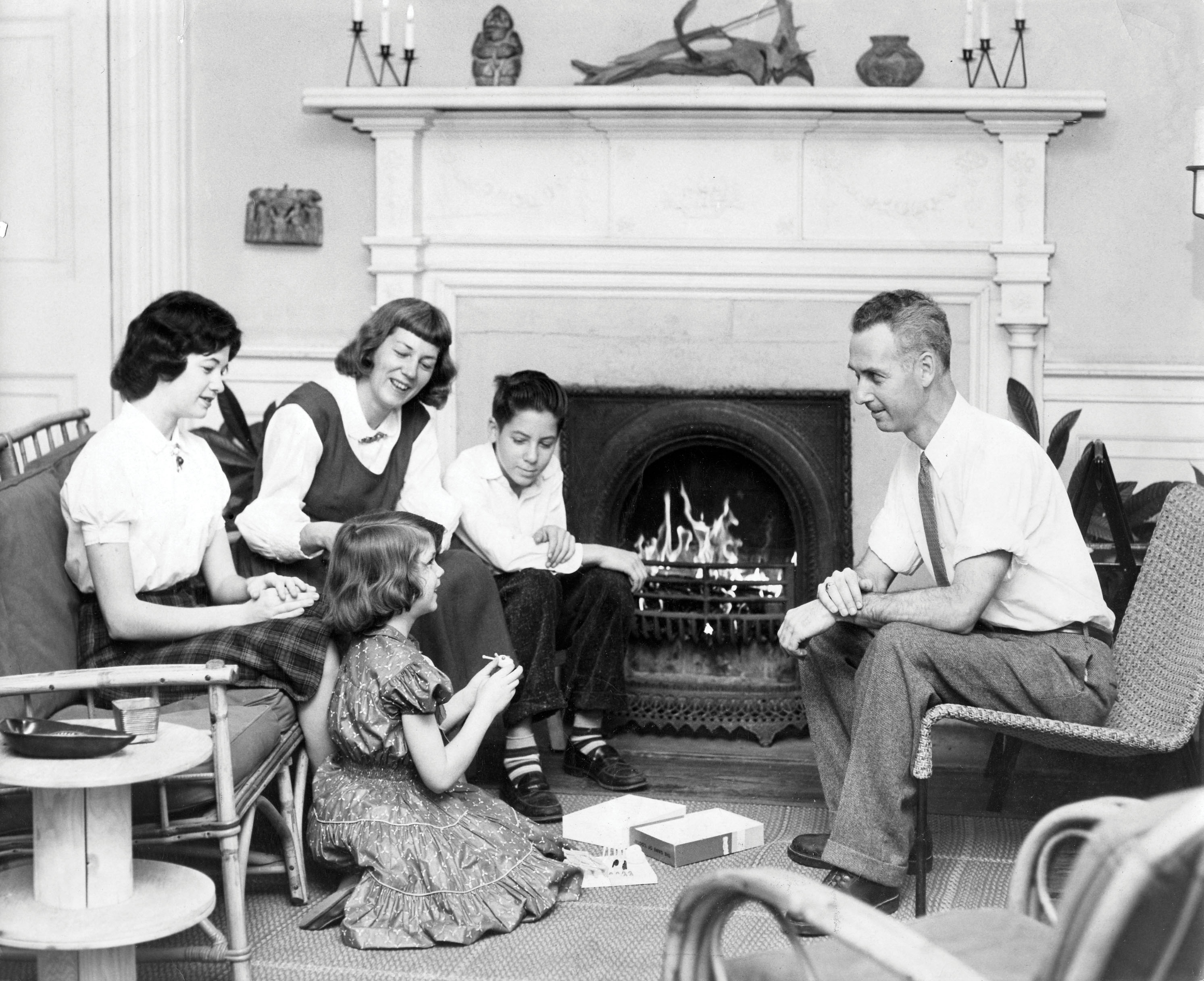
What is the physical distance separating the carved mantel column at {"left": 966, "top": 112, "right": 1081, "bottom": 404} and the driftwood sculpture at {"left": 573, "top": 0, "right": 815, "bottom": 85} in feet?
1.87

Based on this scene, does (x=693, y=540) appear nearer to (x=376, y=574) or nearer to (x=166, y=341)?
(x=376, y=574)

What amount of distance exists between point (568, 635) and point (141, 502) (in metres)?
1.32

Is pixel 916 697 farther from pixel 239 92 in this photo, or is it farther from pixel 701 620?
pixel 239 92

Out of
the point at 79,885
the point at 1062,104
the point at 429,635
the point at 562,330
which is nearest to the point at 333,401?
the point at 429,635

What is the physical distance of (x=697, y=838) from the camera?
10.7 feet

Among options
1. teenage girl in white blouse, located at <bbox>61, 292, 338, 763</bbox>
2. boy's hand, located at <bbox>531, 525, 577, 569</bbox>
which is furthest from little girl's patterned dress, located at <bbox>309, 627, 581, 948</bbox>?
boy's hand, located at <bbox>531, 525, 577, 569</bbox>

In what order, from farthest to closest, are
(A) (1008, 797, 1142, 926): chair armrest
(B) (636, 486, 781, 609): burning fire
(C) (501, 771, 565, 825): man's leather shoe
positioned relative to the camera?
(B) (636, 486, 781, 609): burning fire < (C) (501, 771, 565, 825): man's leather shoe < (A) (1008, 797, 1142, 926): chair armrest

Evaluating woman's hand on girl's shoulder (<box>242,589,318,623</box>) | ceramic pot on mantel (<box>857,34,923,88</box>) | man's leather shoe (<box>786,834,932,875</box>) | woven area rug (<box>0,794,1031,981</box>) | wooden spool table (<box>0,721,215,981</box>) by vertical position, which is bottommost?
woven area rug (<box>0,794,1031,981</box>)

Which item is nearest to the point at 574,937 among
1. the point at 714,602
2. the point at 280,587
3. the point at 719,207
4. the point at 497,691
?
the point at 497,691

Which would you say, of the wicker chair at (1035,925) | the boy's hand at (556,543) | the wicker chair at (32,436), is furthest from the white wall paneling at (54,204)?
the wicker chair at (1035,925)

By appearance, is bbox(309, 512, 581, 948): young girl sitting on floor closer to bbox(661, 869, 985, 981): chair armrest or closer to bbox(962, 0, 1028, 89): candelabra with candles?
bbox(661, 869, 985, 981): chair armrest

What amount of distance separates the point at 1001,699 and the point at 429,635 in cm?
130

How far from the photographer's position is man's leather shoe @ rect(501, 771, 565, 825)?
3.50 meters

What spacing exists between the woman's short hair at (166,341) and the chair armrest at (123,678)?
0.83 metres
